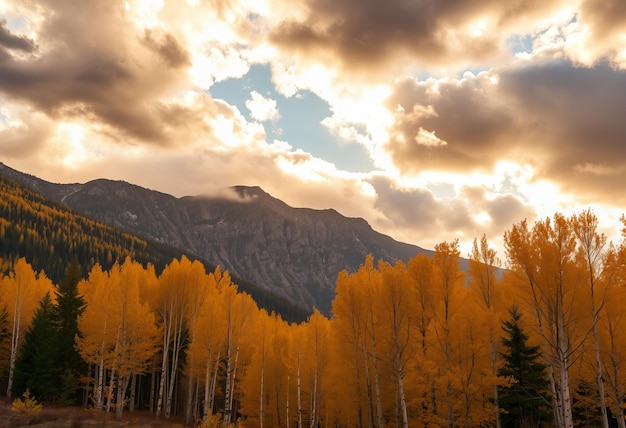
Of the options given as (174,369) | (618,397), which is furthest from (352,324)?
(174,369)

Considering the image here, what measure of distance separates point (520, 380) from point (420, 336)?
7374mm

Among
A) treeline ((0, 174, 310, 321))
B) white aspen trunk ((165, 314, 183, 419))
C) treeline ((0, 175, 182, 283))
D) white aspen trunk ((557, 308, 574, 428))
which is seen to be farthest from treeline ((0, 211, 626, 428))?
treeline ((0, 174, 310, 321))

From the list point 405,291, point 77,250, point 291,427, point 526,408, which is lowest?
point 291,427

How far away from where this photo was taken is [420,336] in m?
24.6

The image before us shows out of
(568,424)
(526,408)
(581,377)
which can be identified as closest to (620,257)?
(568,424)

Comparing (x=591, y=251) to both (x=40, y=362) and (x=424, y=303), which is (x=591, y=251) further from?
(x=40, y=362)

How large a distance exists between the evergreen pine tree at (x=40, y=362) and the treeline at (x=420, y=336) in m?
0.17

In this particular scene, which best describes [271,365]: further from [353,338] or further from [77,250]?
[77,250]

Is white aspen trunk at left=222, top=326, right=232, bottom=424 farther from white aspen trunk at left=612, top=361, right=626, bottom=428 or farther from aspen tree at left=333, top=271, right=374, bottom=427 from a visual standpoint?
white aspen trunk at left=612, top=361, right=626, bottom=428

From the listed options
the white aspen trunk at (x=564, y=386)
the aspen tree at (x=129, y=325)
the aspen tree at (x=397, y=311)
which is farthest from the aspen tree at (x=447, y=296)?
the aspen tree at (x=129, y=325)

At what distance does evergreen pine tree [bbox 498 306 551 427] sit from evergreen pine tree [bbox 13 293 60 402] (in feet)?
116

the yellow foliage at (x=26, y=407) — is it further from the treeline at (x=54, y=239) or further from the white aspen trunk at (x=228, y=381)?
the treeline at (x=54, y=239)

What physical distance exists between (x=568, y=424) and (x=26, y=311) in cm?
5170

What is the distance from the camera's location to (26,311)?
146 ft
